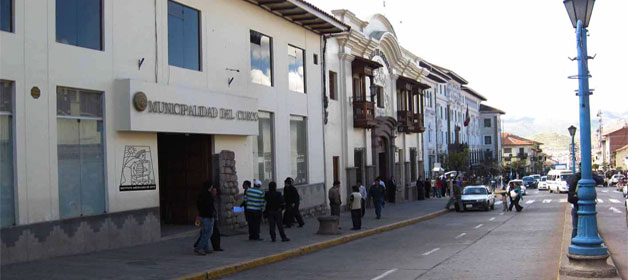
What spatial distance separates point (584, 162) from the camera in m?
10.2

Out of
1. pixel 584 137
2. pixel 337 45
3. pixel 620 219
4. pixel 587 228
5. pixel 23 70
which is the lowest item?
pixel 620 219

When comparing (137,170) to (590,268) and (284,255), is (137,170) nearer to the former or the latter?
(284,255)

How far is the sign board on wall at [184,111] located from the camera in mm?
15984

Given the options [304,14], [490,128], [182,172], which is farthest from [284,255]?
[490,128]

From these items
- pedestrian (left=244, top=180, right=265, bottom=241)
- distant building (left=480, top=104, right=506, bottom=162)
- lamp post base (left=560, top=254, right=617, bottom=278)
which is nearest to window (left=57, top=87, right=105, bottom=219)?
pedestrian (left=244, top=180, right=265, bottom=241)

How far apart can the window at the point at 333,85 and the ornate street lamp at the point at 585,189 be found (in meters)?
20.6

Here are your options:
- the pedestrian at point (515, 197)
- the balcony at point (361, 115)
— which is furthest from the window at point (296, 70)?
the pedestrian at point (515, 197)

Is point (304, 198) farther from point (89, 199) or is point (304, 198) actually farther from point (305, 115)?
point (89, 199)

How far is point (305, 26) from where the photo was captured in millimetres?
27188

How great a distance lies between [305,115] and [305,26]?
3.76 meters

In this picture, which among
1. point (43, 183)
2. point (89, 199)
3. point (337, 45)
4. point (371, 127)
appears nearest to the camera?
point (43, 183)

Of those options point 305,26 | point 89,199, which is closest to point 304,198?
point 305,26

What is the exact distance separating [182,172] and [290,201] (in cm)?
361

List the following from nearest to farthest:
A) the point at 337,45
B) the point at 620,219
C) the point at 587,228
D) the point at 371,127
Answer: the point at 587,228 < the point at 620,219 < the point at 337,45 < the point at 371,127
